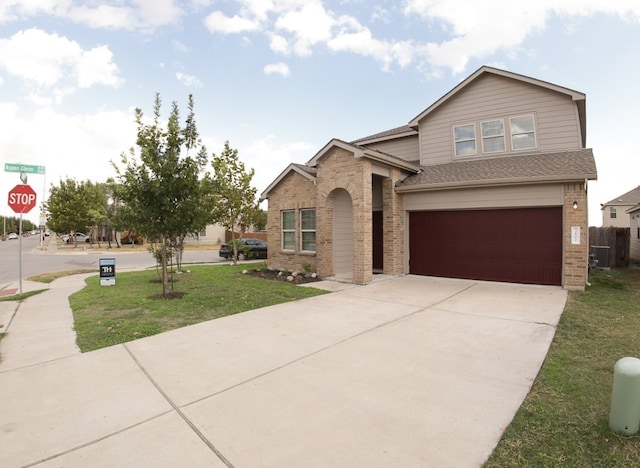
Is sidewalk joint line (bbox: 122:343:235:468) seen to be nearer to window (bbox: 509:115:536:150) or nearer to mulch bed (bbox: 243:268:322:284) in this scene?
mulch bed (bbox: 243:268:322:284)

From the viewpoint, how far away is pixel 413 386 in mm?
3988

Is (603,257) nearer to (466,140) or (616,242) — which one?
(616,242)

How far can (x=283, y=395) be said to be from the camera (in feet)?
12.4

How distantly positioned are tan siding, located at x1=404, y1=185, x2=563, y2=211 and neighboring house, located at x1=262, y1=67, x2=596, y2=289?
3 centimetres

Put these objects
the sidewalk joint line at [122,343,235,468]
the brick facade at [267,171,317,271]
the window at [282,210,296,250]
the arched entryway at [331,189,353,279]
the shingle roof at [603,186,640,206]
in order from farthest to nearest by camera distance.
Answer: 1. the shingle roof at [603,186,640,206]
2. the window at [282,210,296,250]
3. the brick facade at [267,171,317,271]
4. the arched entryway at [331,189,353,279]
5. the sidewalk joint line at [122,343,235,468]

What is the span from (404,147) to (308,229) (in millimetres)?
6003

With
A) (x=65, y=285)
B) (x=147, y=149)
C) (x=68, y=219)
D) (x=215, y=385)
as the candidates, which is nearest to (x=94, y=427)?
(x=215, y=385)

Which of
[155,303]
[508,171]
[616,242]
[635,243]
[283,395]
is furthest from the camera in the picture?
[635,243]

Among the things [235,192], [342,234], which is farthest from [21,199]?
[342,234]

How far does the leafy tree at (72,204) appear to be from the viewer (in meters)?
32.4

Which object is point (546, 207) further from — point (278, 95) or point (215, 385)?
point (278, 95)

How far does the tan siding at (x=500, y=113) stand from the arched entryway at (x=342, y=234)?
3812mm

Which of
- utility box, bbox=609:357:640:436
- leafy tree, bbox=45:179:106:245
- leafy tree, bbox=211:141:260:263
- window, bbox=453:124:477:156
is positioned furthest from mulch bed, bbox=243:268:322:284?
leafy tree, bbox=45:179:106:245

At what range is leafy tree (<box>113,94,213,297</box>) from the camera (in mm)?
8469
